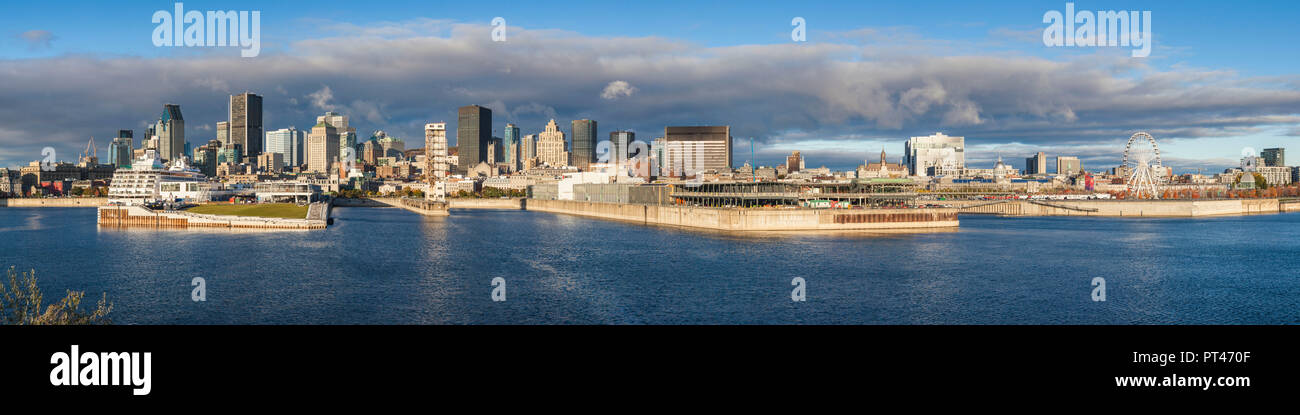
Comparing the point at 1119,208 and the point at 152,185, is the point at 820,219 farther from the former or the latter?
the point at 152,185

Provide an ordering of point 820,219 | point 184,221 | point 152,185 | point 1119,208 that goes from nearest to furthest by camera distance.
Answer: point 184,221 → point 820,219 → point 1119,208 → point 152,185

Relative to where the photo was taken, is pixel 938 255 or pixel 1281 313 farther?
pixel 938 255

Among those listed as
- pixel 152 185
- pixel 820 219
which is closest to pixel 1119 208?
pixel 820 219

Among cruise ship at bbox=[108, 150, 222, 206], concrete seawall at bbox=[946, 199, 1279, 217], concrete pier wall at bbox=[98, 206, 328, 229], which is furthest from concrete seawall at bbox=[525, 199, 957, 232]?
cruise ship at bbox=[108, 150, 222, 206]

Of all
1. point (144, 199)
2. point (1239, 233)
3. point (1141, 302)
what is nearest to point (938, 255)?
point (1141, 302)

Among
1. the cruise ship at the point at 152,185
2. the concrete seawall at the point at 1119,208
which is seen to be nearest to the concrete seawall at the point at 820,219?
the concrete seawall at the point at 1119,208

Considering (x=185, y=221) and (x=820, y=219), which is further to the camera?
(x=820, y=219)
